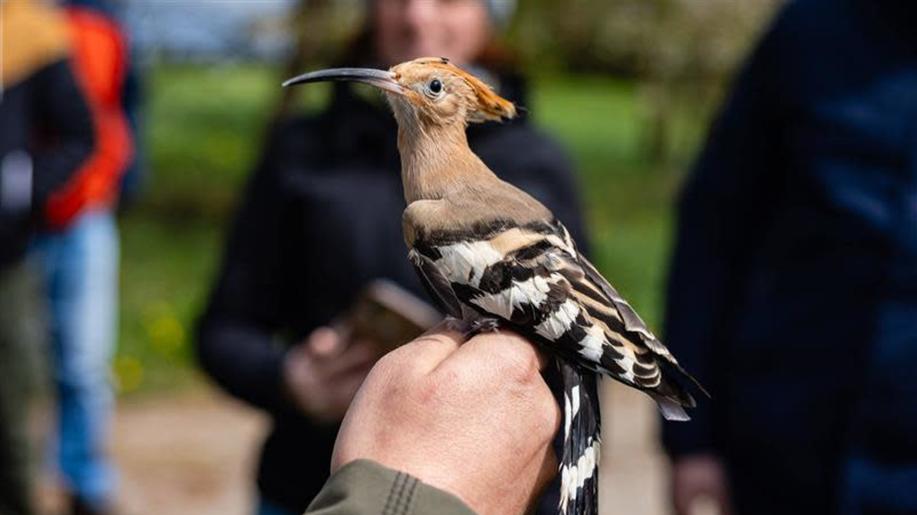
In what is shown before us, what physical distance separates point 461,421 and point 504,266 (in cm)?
27

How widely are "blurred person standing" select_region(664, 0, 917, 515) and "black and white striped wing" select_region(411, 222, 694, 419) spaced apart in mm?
1252

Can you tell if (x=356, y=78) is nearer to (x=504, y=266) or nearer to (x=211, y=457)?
(x=504, y=266)

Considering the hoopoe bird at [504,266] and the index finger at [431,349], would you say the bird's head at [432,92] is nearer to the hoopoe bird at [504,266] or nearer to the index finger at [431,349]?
the hoopoe bird at [504,266]

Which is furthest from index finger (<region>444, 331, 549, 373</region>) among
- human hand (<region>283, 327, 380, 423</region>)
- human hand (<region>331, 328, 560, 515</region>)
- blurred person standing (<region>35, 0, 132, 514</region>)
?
blurred person standing (<region>35, 0, 132, 514</region>)

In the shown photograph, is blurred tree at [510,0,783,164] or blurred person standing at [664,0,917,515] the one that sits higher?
→ blurred person standing at [664,0,917,515]

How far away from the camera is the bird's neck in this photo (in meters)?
1.83

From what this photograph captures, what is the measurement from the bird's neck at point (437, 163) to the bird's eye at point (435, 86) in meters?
0.05

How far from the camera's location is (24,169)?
493 centimetres

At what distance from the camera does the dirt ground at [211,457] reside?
6.30 meters

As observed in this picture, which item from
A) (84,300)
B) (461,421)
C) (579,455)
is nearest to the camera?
(461,421)

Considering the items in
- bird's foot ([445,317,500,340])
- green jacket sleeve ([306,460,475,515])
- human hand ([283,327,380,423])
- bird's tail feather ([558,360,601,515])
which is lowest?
human hand ([283,327,380,423])

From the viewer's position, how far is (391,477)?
4.98 ft

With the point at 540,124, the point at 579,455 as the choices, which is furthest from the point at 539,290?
the point at 540,124

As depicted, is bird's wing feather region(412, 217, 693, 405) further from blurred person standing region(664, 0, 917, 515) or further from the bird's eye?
blurred person standing region(664, 0, 917, 515)
